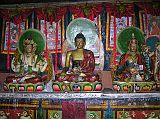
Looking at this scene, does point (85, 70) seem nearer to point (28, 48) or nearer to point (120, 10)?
point (28, 48)

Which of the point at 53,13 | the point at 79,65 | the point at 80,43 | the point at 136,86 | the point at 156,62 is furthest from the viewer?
the point at 53,13

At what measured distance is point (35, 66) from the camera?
5832 mm

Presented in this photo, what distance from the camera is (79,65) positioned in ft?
18.7

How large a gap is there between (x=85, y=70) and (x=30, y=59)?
50.7 inches

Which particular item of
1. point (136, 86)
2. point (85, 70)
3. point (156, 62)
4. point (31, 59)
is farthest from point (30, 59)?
point (156, 62)

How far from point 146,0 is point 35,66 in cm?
285

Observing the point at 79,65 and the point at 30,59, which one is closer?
the point at 79,65

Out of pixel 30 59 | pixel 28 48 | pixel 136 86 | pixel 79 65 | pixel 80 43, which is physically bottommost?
pixel 136 86

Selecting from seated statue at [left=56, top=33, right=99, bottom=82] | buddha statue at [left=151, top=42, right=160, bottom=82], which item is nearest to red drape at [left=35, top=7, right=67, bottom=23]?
seated statue at [left=56, top=33, right=99, bottom=82]

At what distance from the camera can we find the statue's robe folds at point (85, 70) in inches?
208

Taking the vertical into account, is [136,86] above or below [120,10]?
below

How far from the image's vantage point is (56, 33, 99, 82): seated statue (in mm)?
5316

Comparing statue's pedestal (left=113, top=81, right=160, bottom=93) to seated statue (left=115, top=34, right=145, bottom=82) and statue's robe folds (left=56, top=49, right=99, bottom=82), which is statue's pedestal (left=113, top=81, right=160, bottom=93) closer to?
seated statue (left=115, top=34, right=145, bottom=82)

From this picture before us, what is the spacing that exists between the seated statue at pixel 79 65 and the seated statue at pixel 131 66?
556 mm
